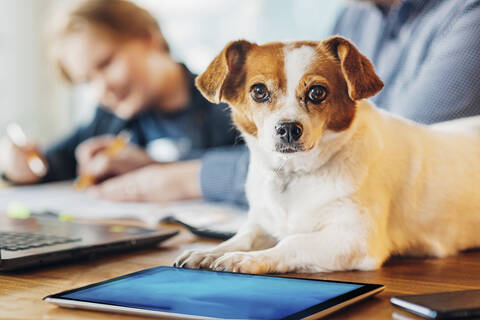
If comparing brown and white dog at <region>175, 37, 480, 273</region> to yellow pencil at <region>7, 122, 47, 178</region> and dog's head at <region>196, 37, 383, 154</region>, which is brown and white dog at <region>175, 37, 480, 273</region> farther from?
yellow pencil at <region>7, 122, 47, 178</region>

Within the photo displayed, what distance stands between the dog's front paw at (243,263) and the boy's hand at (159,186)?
0.90 metres

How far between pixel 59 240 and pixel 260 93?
394 millimetres

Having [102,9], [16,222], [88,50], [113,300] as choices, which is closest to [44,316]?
[113,300]

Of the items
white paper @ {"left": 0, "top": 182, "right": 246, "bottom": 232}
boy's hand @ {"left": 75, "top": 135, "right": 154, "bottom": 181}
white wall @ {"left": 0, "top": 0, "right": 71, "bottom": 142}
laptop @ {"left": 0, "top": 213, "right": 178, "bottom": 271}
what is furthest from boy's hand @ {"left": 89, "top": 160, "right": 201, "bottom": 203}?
white wall @ {"left": 0, "top": 0, "right": 71, "bottom": 142}

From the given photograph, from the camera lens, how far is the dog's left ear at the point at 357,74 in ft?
2.32

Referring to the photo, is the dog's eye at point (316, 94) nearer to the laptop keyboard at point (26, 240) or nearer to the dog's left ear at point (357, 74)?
the dog's left ear at point (357, 74)

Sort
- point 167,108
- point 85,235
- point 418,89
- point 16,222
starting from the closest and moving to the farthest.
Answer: point 85,235, point 16,222, point 418,89, point 167,108

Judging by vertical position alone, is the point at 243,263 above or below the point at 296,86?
below

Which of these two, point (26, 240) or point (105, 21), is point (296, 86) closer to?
point (26, 240)

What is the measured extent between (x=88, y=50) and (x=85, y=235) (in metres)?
1.35

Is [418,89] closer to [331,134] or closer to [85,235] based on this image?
[331,134]

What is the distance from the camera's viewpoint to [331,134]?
77cm

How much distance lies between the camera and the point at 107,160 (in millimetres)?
1825

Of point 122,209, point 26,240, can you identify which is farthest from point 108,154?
point 26,240
